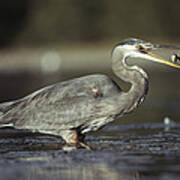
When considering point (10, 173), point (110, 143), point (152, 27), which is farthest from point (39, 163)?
point (152, 27)

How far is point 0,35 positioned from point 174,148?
35164 millimetres

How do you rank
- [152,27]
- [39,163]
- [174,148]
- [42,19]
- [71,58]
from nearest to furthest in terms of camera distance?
[39,163] < [174,148] < [71,58] < [152,27] < [42,19]

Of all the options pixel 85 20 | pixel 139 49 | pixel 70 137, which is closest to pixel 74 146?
pixel 70 137

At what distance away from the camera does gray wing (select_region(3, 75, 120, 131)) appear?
9.68m

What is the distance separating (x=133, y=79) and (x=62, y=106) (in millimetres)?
1148

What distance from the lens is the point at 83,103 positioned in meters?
9.68

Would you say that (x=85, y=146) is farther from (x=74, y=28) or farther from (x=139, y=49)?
(x=74, y=28)

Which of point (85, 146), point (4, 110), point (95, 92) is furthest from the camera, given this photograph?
point (4, 110)

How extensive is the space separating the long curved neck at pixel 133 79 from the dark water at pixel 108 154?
24.1 inches

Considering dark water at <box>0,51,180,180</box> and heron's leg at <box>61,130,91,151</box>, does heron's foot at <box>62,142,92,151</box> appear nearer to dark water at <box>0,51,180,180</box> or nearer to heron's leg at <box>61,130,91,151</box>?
heron's leg at <box>61,130,91,151</box>

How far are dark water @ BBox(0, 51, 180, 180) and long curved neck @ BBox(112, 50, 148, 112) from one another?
613 millimetres

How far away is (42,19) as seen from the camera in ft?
146

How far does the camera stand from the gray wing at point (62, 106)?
9.68m

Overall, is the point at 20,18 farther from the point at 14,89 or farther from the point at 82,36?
the point at 14,89
